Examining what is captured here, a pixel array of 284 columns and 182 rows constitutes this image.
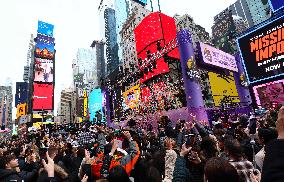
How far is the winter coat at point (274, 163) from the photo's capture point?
4.20 feet

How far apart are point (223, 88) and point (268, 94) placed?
10489 millimetres

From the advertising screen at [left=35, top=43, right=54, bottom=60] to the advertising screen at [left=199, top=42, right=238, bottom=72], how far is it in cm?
5125

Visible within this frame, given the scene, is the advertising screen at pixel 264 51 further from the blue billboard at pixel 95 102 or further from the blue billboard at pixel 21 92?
the blue billboard at pixel 21 92

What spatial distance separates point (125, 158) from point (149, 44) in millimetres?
34946

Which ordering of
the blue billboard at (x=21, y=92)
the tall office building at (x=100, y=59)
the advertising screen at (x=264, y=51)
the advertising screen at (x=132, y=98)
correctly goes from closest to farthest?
the advertising screen at (x=264, y=51)
the advertising screen at (x=132, y=98)
the blue billboard at (x=21, y=92)
the tall office building at (x=100, y=59)

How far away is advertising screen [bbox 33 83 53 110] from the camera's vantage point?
5878 cm

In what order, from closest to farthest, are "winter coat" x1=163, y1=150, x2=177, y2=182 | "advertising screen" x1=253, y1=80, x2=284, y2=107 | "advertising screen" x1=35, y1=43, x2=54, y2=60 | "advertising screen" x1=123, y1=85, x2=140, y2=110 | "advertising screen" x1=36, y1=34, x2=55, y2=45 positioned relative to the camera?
"winter coat" x1=163, y1=150, x2=177, y2=182
"advertising screen" x1=253, y1=80, x2=284, y2=107
"advertising screen" x1=123, y1=85, x2=140, y2=110
"advertising screen" x1=35, y1=43, x2=54, y2=60
"advertising screen" x1=36, y1=34, x2=55, y2=45

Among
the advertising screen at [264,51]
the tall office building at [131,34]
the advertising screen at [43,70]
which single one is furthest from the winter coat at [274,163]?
the tall office building at [131,34]

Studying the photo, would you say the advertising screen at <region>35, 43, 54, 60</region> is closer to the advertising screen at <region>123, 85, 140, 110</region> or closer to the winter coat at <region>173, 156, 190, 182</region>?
the advertising screen at <region>123, 85, 140, 110</region>

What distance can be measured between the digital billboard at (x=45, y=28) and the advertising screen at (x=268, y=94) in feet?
208

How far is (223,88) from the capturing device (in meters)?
27.8

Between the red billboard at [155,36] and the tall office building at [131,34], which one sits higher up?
the tall office building at [131,34]

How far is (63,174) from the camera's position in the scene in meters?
4.13

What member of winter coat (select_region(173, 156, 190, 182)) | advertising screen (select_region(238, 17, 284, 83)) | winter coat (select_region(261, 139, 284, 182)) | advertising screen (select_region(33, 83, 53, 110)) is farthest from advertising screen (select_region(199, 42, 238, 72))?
advertising screen (select_region(33, 83, 53, 110))
